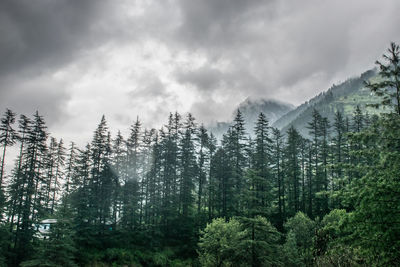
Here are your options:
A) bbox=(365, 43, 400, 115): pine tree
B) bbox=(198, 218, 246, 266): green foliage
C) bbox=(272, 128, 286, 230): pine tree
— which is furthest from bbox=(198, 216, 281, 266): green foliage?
bbox=(272, 128, 286, 230): pine tree

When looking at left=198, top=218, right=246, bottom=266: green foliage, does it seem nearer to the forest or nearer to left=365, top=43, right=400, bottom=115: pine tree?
the forest

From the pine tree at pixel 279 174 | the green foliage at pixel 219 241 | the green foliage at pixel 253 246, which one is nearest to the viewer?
the green foliage at pixel 253 246

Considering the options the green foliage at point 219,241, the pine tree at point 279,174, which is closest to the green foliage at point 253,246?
the green foliage at point 219,241

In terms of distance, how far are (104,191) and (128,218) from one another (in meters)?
5.74

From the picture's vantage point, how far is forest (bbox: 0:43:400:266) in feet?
38.0

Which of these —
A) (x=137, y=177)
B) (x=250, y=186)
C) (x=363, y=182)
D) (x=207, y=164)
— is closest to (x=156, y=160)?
(x=137, y=177)

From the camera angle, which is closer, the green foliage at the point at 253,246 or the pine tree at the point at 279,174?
the green foliage at the point at 253,246

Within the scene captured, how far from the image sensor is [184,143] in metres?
38.8

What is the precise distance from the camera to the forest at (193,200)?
38.0 ft

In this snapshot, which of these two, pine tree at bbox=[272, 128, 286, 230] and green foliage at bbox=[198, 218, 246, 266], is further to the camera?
pine tree at bbox=[272, 128, 286, 230]

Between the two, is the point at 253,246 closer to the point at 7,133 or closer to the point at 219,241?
the point at 219,241

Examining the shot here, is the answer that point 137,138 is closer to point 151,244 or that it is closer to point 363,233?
point 151,244

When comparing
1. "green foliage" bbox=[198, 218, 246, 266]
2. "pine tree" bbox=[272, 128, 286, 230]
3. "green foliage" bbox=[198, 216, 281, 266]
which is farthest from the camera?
"pine tree" bbox=[272, 128, 286, 230]

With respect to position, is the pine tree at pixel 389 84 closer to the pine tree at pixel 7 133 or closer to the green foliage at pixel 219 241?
the green foliage at pixel 219 241
